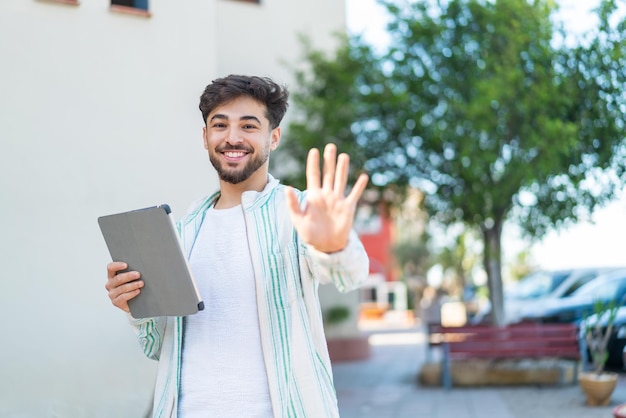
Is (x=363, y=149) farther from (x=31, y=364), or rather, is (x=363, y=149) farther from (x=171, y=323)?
(x=171, y=323)

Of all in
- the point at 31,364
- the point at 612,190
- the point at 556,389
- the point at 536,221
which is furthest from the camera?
the point at 536,221

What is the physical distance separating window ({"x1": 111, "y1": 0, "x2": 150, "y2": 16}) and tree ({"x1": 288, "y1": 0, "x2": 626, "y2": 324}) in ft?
16.6

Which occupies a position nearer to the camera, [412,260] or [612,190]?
[612,190]

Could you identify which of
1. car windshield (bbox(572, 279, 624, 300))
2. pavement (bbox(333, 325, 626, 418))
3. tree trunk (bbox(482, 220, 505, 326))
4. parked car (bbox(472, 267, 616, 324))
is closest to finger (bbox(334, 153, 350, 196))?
pavement (bbox(333, 325, 626, 418))

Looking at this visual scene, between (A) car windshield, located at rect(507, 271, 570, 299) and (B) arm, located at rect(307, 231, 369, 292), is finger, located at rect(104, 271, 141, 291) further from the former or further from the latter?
(A) car windshield, located at rect(507, 271, 570, 299)

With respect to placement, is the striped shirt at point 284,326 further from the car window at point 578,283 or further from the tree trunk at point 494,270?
the car window at point 578,283

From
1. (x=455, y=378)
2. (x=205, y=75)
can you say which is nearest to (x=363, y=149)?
(x=455, y=378)

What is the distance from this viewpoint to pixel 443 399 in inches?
463

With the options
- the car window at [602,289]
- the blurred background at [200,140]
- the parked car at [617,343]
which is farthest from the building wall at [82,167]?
the car window at [602,289]

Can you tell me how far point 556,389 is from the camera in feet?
40.7

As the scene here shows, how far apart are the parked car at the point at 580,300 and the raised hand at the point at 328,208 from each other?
13.8 meters

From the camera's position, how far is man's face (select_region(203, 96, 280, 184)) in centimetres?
280

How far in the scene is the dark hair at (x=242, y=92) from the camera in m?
2.83

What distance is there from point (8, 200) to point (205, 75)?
2371mm
